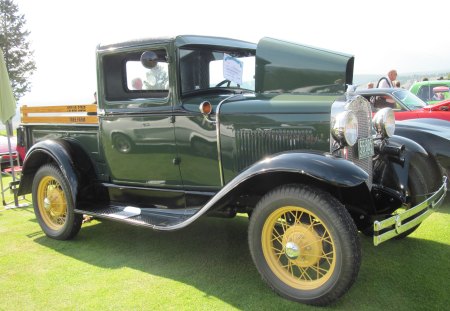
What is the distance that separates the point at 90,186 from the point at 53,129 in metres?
0.91

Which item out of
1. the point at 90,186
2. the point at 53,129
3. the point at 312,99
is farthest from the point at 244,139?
the point at 53,129

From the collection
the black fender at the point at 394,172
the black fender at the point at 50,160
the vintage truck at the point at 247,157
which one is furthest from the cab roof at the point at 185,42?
the black fender at the point at 394,172

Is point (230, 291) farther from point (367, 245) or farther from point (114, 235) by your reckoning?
point (114, 235)

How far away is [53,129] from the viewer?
4.48 metres

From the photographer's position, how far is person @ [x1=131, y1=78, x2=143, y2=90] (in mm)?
3925

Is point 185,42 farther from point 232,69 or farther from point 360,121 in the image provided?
point 360,121

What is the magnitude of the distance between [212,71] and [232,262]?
1750 millimetres

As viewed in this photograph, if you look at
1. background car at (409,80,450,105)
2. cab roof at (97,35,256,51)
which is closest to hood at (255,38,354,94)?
cab roof at (97,35,256,51)

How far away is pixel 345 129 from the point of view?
2666 millimetres

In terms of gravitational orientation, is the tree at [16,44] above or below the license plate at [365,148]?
above

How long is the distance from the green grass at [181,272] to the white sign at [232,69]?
1583 mm

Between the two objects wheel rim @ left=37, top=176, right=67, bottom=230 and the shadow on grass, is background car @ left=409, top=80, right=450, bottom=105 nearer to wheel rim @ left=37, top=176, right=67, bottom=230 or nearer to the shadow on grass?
the shadow on grass

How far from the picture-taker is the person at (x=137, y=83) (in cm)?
392

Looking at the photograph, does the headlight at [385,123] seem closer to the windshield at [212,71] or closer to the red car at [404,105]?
the windshield at [212,71]
